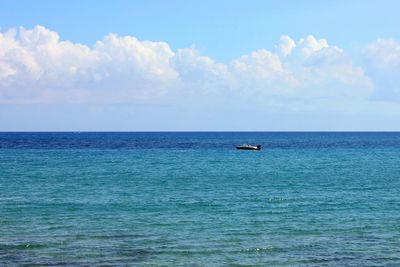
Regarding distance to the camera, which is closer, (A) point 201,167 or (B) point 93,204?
(B) point 93,204

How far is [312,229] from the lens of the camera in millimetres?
36344

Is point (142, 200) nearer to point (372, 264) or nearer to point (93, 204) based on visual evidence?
point (93, 204)

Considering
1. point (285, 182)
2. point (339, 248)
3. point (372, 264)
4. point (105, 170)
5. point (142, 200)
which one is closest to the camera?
point (372, 264)

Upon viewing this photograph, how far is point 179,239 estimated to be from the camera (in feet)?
110

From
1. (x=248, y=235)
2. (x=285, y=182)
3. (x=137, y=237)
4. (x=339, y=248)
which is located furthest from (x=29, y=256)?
(x=285, y=182)

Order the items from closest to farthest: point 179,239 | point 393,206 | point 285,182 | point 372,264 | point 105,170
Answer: point 372,264
point 179,239
point 393,206
point 285,182
point 105,170

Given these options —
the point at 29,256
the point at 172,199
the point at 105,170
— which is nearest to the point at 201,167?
the point at 105,170

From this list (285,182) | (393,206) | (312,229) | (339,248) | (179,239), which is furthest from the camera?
(285,182)

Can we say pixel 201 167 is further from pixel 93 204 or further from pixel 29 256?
pixel 29 256

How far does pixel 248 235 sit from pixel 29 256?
1247cm

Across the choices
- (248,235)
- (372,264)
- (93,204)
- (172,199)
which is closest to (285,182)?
(172,199)

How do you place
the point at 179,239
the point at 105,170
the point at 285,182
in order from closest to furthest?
the point at 179,239
the point at 285,182
the point at 105,170

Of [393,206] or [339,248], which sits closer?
[339,248]

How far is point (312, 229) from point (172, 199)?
16498mm
